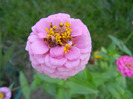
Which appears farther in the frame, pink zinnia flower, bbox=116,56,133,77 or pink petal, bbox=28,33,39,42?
pink zinnia flower, bbox=116,56,133,77

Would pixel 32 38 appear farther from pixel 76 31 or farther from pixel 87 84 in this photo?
pixel 87 84

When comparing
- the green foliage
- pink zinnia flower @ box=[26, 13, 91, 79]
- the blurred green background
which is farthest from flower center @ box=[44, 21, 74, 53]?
the blurred green background

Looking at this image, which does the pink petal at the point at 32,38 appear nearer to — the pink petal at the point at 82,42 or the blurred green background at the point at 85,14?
the pink petal at the point at 82,42

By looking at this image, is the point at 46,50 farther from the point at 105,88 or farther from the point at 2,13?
the point at 2,13

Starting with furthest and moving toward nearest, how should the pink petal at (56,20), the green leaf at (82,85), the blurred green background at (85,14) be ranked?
the blurred green background at (85,14), the green leaf at (82,85), the pink petal at (56,20)

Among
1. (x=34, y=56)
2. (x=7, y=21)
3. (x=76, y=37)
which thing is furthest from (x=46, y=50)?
(x=7, y=21)

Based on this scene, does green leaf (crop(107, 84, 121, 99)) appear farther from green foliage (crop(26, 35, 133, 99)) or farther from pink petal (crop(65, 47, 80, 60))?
pink petal (crop(65, 47, 80, 60))

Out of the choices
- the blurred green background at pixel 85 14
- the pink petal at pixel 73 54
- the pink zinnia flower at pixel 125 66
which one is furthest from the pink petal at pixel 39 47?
the blurred green background at pixel 85 14
